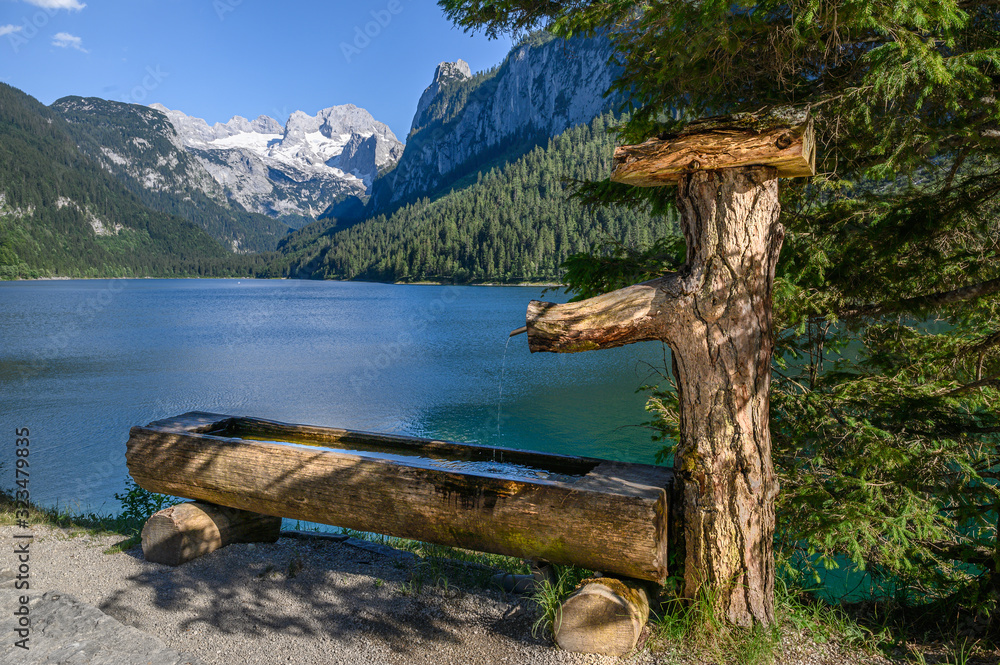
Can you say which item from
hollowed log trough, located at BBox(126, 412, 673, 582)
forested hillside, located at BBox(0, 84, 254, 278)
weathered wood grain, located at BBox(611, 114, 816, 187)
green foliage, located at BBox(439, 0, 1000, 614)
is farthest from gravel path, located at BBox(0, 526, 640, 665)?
forested hillside, located at BBox(0, 84, 254, 278)

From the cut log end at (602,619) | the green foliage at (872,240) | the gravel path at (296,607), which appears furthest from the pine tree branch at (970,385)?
the gravel path at (296,607)

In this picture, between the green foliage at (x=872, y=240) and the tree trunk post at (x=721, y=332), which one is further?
the green foliage at (x=872, y=240)

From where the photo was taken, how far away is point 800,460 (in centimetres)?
409

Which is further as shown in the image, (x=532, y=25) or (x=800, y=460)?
(x=532, y=25)

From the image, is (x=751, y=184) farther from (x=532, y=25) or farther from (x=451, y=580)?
(x=451, y=580)

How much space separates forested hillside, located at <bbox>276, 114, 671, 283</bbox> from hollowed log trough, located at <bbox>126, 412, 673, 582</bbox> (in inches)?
A: 3203

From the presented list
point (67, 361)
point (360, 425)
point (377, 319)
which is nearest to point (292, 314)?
point (377, 319)

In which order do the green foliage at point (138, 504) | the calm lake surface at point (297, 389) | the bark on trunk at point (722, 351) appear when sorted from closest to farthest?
the bark on trunk at point (722, 351) → the green foliage at point (138, 504) → the calm lake surface at point (297, 389)

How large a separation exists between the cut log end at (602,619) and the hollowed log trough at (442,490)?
124 mm

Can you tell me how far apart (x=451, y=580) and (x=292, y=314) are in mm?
48509

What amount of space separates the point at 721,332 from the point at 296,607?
3.25m

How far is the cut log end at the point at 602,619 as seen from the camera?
306 cm

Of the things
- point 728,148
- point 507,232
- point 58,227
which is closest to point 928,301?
point 728,148

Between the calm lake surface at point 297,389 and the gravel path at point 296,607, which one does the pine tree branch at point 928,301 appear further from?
the calm lake surface at point 297,389
